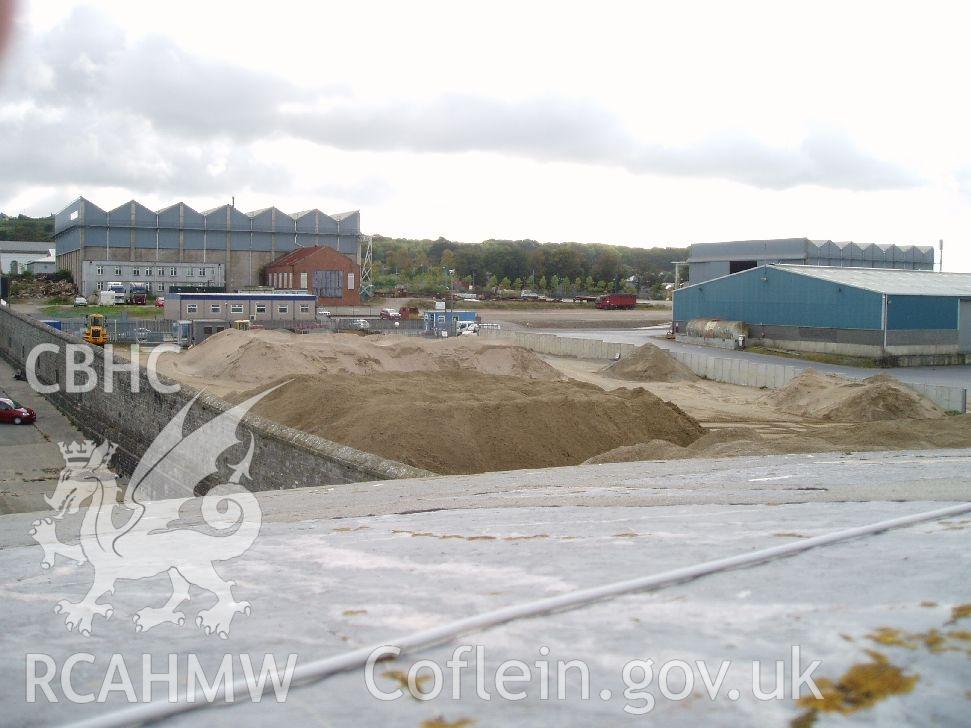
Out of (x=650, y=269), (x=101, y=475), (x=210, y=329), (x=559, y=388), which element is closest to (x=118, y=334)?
(x=210, y=329)

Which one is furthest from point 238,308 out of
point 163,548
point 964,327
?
point 163,548

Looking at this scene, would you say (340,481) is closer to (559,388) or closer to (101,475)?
(559,388)

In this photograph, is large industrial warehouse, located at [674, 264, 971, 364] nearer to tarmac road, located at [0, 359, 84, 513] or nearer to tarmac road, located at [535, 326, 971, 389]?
tarmac road, located at [535, 326, 971, 389]

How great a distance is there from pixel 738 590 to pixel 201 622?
89.5 inches

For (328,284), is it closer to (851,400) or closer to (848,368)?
(848,368)

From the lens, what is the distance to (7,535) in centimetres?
759

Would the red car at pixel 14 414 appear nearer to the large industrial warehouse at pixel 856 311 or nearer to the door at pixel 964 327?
the large industrial warehouse at pixel 856 311

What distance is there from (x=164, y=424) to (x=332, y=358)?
42.9 ft

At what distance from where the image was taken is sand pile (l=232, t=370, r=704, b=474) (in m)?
15.8

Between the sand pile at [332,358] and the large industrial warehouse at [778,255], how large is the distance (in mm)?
38469

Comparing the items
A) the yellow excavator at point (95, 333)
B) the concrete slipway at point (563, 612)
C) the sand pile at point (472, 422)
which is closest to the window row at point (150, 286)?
the yellow excavator at point (95, 333)

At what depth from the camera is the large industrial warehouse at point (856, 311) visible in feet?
138

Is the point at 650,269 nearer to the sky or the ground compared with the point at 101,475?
nearer to the sky

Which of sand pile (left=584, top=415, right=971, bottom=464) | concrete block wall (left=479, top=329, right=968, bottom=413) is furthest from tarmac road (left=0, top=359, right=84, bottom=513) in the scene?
concrete block wall (left=479, top=329, right=968, bottom=413)
